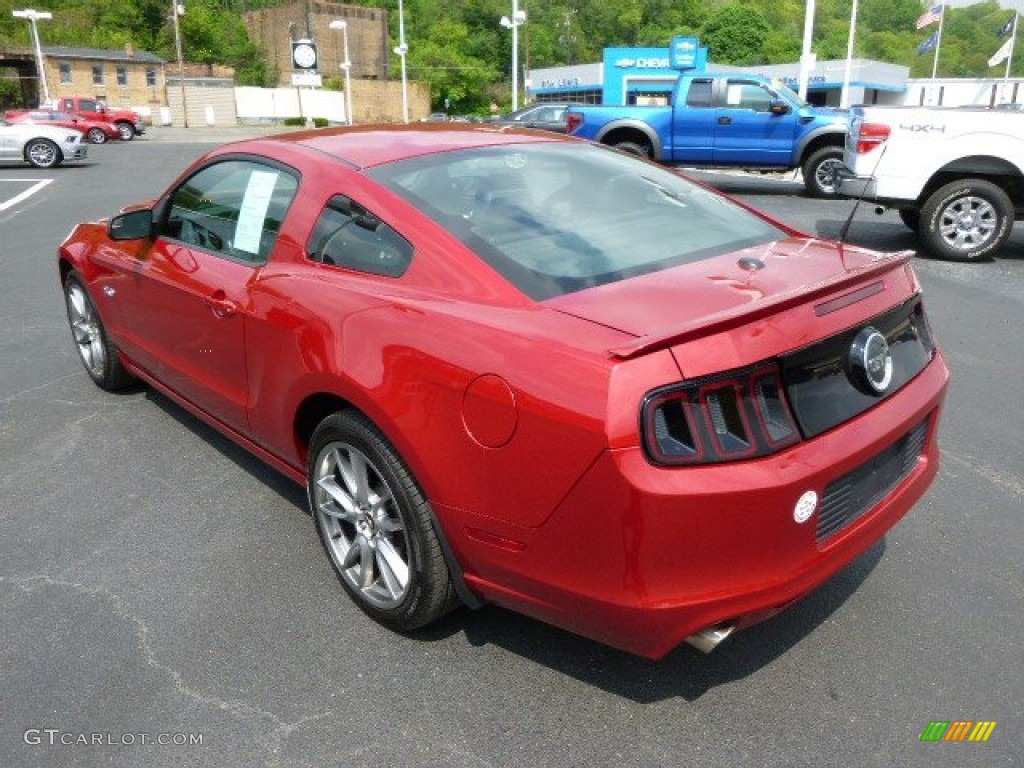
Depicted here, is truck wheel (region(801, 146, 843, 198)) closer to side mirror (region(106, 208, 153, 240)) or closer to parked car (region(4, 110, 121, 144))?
side mirror (region(106, 208, 153, 240))

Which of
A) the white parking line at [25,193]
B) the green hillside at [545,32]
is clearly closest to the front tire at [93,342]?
the white parking line at [25,193]

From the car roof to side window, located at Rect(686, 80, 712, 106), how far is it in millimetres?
11856

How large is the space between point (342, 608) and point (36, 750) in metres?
0.98

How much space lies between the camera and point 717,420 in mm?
2105

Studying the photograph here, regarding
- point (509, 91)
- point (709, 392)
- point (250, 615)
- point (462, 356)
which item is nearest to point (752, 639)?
point (709, 392)

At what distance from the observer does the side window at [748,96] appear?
14398 millimetres

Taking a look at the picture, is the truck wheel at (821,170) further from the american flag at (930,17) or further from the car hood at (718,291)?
the american flag at (930,17)

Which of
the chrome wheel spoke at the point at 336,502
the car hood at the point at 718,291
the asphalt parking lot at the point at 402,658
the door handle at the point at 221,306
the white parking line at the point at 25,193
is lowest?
the white parking line at the point at 25,193

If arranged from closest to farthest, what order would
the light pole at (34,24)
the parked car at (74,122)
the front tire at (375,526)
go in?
the front tire at (375,526) → the parked car at (74,122) → the light pole at (34,24)

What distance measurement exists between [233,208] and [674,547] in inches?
96.3

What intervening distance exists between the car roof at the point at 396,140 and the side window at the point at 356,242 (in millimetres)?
220

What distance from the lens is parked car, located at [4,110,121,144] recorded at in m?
32.1

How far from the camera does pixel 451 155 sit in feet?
10.7

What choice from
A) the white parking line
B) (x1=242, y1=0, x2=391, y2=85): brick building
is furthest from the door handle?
(x1=242, y1=0, x2=391, y2=85): brick building
